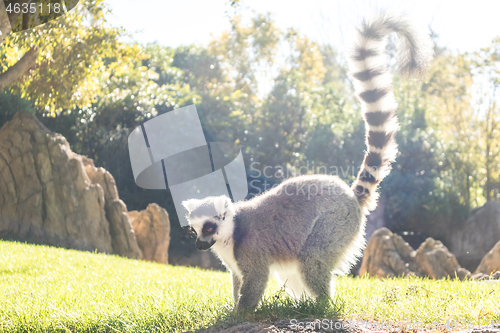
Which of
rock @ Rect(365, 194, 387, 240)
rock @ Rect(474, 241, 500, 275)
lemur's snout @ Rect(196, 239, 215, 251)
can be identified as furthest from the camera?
rock @ Rect(365, 194, 387, 240)

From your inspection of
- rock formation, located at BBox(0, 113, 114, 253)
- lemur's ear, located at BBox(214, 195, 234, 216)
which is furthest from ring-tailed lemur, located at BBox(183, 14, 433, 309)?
rock formation, located at BBox(0, 113, 114, 253)

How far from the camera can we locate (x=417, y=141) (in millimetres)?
15883

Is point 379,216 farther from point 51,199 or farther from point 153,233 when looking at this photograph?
point 51,199

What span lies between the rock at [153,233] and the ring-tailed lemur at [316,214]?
7.39 m

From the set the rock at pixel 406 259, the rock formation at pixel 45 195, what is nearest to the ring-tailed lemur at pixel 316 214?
the rock at pixel 406 259

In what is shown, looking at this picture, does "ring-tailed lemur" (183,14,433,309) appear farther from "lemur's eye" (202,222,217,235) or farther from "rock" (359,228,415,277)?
"rock" (359,228,415,277)

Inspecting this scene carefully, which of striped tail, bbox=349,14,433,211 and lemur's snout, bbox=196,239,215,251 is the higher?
striped tail, bbox=349,14,433,211

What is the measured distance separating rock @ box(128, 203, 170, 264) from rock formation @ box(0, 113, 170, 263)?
0.64m

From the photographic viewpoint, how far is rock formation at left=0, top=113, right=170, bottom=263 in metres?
9.84

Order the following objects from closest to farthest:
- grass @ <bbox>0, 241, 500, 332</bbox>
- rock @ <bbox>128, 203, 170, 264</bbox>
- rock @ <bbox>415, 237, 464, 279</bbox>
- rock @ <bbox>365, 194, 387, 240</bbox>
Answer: grass @ <bbox>0, 241, 500, 332</bbox> < rock @ <bbox>415, 237, 464, 279</bbox> < rock @ <bbox>128, 203, 170, 264</bbox> < rock @ <bbox>365, 194, 387, 240</bbox>

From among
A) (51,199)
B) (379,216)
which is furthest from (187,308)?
→ (379,216)

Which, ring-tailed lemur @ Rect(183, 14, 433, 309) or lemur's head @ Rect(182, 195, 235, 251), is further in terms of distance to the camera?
ring-tailed lemur @ Rect(183, 14, 433, 309)

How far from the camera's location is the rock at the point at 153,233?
1148cm

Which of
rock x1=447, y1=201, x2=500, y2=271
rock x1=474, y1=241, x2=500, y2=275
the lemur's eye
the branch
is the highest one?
the branch
